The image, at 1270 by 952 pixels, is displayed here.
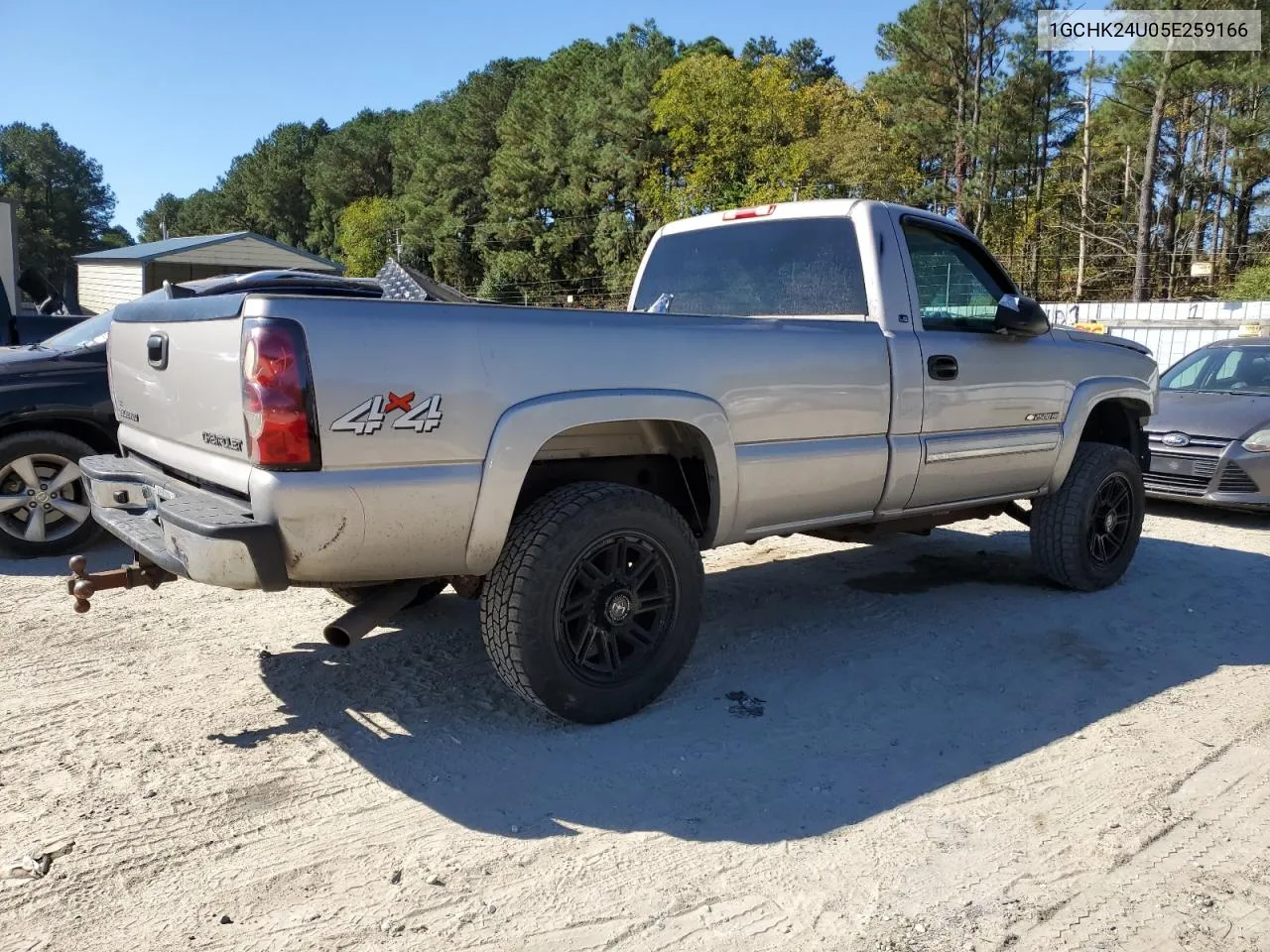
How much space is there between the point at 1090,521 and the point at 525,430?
374cm

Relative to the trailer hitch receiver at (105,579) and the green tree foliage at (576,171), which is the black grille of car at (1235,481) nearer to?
the trailer hitch receiver at (105,579)

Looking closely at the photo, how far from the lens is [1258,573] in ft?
20.5

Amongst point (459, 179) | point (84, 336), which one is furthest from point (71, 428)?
point (459, 179)

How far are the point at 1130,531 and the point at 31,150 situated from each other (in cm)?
12175

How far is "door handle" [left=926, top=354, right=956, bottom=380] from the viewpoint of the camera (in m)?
4.46

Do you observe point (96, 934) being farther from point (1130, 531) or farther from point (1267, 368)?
point (1267, 368)

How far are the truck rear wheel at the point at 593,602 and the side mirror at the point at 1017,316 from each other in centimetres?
214

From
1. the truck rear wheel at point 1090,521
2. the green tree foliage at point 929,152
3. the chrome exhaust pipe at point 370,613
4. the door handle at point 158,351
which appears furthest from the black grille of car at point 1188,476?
the green tree foliage at point 929,152

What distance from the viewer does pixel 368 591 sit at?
392 centimetres

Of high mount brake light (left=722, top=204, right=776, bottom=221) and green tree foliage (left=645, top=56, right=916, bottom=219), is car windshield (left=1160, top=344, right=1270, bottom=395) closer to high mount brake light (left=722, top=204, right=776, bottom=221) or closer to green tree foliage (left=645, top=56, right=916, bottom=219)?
high mount brake light (left=722, top=204, right=776, bottom=221)

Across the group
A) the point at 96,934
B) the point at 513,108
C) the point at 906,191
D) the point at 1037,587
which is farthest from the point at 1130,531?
the point at 513,108

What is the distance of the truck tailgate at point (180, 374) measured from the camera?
298cm

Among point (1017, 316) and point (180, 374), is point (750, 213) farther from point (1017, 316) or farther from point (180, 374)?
point (180, 374)

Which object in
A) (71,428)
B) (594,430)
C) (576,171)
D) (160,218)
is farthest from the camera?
(160,218)
